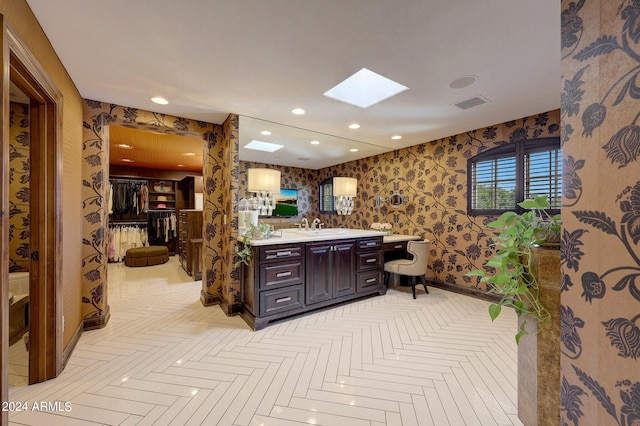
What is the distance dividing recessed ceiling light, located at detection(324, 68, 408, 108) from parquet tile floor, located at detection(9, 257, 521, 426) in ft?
8.31

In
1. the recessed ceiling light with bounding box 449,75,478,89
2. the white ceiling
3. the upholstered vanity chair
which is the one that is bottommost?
the upholstered vanity chair

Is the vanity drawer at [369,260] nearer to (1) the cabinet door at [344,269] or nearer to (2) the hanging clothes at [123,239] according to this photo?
(1) the cabinet door at [344,269]

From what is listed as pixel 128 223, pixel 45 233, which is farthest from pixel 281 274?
pixel 128 223

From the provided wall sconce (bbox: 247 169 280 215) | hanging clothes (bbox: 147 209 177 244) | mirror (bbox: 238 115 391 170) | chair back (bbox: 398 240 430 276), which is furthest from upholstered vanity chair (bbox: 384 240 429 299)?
hanging clothes (bbox: 147 209 177 244)

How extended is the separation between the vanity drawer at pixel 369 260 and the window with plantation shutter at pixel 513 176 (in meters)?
1.60

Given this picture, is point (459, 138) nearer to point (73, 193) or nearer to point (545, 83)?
Result: point (545, 83)

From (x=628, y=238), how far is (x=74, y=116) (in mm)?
3843

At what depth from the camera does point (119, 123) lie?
9.95 ft

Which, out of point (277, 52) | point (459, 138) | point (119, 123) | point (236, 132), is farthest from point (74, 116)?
point (459, 138)

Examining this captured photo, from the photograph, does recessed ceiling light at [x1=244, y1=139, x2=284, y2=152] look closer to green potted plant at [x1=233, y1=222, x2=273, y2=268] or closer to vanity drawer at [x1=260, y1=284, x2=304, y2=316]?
green potted plant at [x1=233, y1=222, x2=273, y2=268]

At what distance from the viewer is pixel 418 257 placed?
150 inches

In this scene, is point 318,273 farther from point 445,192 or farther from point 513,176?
point 513,176

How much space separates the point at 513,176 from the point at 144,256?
7.35 metres

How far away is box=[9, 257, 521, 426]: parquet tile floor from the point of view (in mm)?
1656
